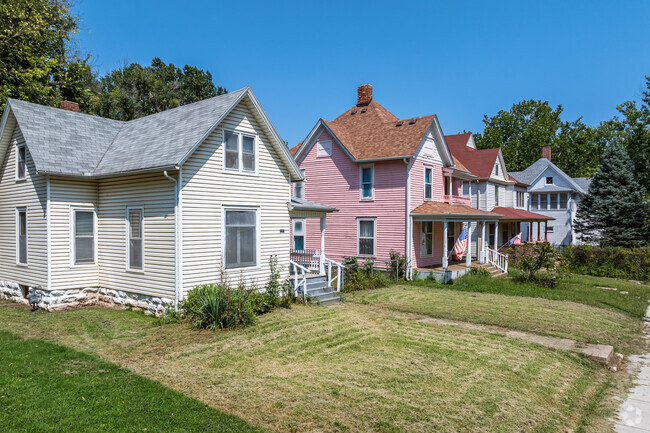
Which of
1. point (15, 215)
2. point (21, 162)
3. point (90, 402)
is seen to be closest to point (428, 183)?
point (21, 162)

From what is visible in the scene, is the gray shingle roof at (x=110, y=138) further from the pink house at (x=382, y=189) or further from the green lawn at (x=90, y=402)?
the pink house at (x=382, y=189)

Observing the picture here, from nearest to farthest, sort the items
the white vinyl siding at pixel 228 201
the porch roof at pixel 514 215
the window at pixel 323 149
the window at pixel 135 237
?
1. the white vinyl siding at pixel 228 201
2. the window at pixel 135 237
3. the window at pixel 323 149
4. the porch roof at pixel 514 215

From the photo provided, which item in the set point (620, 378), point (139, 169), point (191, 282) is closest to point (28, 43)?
point (139, 169)

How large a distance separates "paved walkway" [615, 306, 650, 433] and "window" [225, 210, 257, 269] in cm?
1004

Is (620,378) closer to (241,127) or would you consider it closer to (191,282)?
(191,282)

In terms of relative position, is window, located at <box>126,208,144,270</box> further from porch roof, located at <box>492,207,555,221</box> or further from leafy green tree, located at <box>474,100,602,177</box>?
leafy green tree, located at <box>474,100,602,177</box>

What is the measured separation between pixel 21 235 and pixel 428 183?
703 inches

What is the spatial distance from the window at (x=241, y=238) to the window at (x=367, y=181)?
31.4 feet

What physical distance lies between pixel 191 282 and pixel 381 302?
6754mm

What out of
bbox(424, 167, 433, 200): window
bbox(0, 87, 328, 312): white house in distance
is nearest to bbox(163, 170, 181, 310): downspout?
bbox(0, 87, 328, 312): white house in distance

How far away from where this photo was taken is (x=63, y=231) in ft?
42.7

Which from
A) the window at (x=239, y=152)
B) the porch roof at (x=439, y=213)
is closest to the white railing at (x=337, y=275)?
the window at (x=239, y=152)

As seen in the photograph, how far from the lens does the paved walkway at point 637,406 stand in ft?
19.9

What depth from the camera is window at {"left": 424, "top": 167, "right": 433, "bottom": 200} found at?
22392mm
